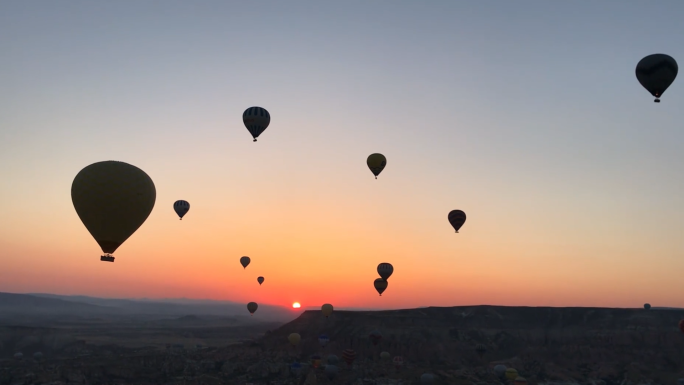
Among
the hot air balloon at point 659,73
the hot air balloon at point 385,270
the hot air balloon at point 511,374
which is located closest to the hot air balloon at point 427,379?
the hot air balloon at point 511,374

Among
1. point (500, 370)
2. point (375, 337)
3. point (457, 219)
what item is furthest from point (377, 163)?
point (375, 337)

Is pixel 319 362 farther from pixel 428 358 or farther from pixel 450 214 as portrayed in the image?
pixel 450 214

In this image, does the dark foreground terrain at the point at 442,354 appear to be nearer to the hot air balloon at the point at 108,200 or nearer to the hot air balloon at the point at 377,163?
the hot air balloon at the point at 377,163

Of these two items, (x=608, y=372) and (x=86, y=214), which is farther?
(x=608, y=372)

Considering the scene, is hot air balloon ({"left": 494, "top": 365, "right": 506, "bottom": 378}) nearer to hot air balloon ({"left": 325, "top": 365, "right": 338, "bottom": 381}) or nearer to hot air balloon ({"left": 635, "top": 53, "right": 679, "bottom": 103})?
hot air balloon ({"left": 325, "top": 365, "right": 338, "bottom": 381})

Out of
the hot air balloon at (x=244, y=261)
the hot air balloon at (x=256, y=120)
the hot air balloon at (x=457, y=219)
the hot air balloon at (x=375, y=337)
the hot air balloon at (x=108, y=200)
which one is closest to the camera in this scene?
the hot air balloon at (x=108, y=200)

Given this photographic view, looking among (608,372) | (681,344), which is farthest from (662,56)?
(681,344)

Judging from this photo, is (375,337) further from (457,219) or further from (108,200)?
(108,200)
